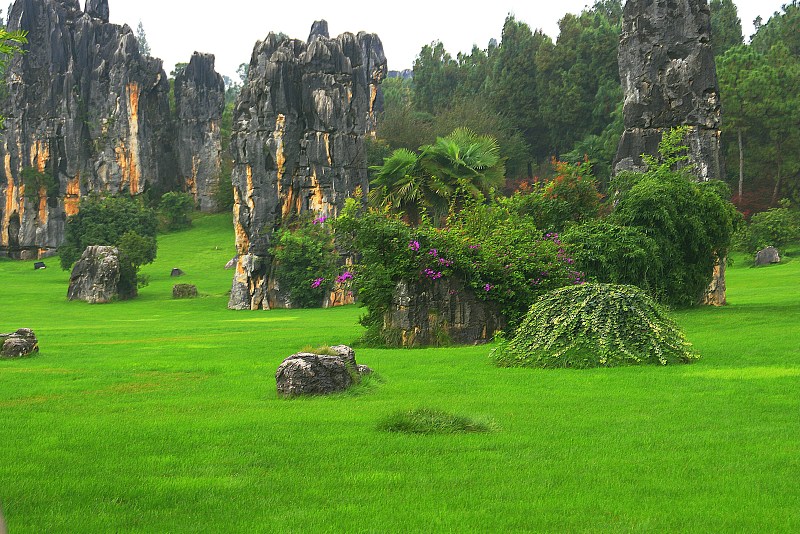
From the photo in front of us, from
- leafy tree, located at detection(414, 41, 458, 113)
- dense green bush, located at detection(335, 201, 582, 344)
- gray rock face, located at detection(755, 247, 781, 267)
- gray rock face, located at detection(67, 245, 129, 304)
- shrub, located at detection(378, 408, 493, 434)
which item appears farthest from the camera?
leafy tree, located at detection(414, 41, 458, 113)

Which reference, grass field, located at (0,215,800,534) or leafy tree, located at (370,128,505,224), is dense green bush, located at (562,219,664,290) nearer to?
grass field, located at (0,215,800,534)

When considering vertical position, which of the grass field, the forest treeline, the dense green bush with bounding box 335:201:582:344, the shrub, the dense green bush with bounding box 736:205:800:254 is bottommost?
the grass field

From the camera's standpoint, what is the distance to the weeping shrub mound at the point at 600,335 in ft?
51.9

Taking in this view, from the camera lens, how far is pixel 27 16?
320 ft

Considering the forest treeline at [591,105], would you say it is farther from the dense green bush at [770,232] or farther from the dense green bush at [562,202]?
the dense green bush at [562,202]

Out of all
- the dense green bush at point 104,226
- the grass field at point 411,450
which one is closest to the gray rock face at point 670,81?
the grass field at point 411,450

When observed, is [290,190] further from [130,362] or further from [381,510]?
[381,510]

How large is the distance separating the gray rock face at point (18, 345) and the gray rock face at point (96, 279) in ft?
110

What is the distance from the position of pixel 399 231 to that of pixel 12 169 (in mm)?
84863

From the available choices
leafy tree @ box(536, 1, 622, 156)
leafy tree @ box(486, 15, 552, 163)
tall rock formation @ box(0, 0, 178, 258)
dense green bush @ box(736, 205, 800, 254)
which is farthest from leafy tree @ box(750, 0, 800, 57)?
tall rock formation @ box(0, 0, 178, 258)

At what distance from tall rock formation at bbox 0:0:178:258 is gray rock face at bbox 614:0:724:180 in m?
74.0

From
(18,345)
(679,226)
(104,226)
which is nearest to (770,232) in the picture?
(679,226)

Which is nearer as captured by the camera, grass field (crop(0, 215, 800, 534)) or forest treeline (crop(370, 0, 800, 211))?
grass field (crop(0, 215, 800, 534))

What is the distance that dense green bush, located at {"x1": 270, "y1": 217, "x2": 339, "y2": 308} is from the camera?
5534 cm
